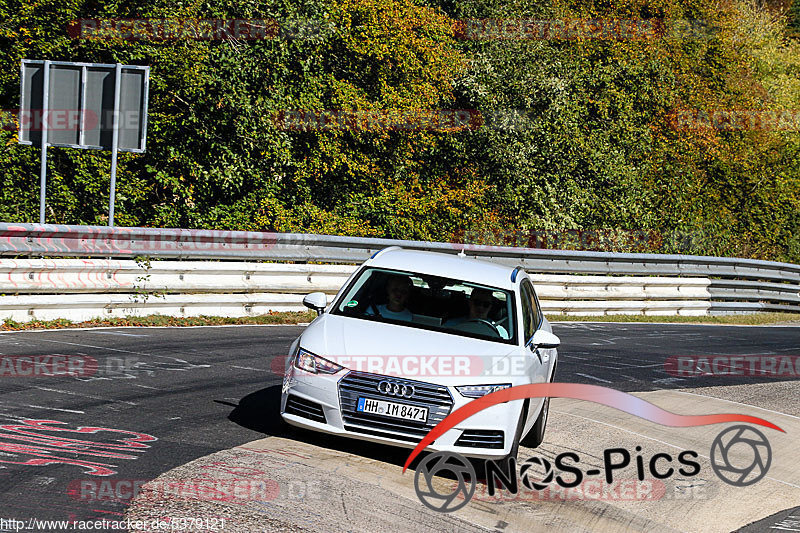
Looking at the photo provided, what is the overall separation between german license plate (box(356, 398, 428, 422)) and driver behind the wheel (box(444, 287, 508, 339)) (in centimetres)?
129

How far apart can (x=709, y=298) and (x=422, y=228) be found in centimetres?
849

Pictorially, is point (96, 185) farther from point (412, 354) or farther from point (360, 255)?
point (412, 354)

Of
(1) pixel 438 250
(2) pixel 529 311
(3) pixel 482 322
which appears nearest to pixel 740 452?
(2) pixel 529 311

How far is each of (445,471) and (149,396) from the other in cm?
307

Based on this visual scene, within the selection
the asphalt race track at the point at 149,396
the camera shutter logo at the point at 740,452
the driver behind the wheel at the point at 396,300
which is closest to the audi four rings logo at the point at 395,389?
the driver behind the wheel at the point at 396,300

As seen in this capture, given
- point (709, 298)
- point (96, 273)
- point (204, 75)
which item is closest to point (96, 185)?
point (204, 75)

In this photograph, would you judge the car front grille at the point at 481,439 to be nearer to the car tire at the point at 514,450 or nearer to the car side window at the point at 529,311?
A: the car tire at the point at 514,450

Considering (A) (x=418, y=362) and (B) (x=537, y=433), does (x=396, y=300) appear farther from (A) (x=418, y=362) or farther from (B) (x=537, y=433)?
(B) (x=537, y=433)

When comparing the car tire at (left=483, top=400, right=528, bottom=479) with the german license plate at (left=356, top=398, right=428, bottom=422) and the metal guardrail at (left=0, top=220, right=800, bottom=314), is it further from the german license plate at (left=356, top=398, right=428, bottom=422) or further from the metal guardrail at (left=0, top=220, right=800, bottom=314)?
the metal guardrail at (left=0, top=220, right=800, bottom=314)

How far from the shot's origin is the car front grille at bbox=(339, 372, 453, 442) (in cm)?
713

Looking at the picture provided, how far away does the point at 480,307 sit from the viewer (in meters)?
8.51

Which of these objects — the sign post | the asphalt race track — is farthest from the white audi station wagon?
the sign post

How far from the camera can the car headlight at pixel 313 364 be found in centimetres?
732

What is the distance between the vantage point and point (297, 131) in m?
25.3
